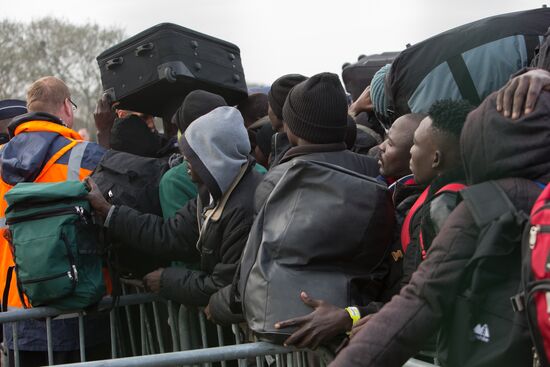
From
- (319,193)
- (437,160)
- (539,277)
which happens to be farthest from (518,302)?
(319,193)

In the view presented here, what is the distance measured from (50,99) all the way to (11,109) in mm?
1930

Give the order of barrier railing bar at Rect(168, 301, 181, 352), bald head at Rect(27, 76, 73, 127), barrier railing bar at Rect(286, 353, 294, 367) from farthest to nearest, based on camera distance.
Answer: bald head at Rect(27, 76, 73, 127) → barrier railing bar at Rect(168, 301, 181, 352) → barrier railing bar at Rect(286, 353, 294, 367)

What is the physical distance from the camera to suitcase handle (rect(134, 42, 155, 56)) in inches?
207

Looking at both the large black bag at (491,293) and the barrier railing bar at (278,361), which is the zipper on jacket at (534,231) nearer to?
the large black bag at (491,293)

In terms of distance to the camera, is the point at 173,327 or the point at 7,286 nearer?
the point at 173,327

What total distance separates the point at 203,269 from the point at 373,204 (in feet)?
4.46

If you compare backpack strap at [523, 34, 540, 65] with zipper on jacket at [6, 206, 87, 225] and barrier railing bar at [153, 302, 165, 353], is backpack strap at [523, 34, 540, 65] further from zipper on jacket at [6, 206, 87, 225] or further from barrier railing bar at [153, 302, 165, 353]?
barrier railing bar at [153, 302, 165, 353]

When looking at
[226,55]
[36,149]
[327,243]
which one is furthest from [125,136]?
[327,243]

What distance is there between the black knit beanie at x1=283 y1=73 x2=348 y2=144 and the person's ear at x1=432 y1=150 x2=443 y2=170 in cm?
68

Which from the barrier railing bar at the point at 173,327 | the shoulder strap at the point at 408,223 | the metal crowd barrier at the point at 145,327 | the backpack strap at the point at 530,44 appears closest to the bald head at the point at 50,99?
the metal crowd barrier at the point at 145,327

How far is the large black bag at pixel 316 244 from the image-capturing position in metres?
3.18

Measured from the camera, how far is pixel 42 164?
5.07 meters

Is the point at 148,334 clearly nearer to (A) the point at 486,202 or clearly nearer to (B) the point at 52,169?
(B) the point at 52,169

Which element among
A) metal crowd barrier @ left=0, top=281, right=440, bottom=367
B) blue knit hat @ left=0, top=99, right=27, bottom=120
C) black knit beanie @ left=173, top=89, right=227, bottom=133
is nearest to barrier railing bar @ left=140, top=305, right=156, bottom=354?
metal crowd barrier @ left=0, top=281, right=440, bottom=367
